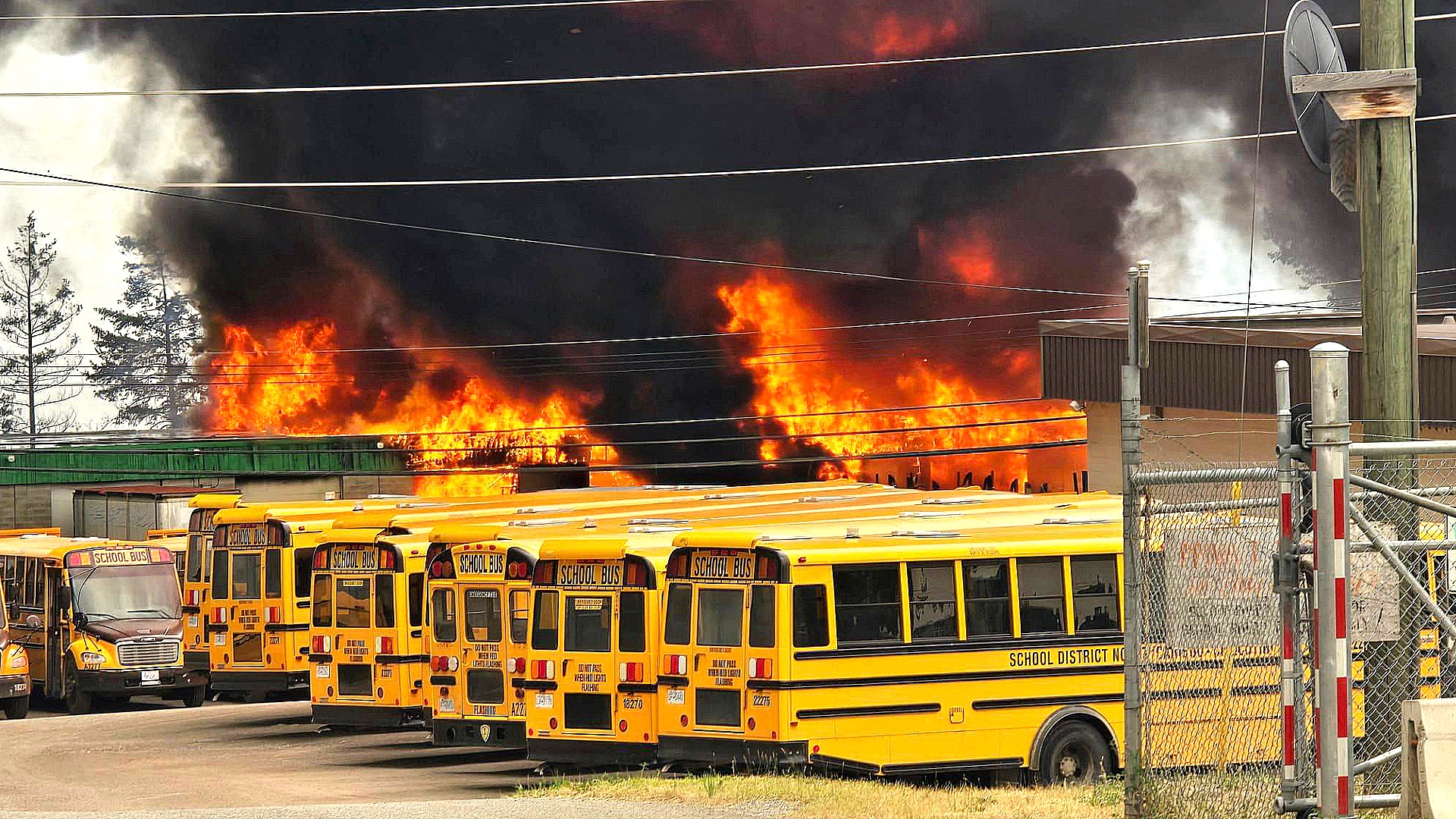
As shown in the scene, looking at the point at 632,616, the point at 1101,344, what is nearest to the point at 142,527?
the point at 1101,344

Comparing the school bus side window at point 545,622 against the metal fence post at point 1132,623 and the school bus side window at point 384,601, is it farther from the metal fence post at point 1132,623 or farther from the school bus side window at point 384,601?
the metal fence post at point 1132,623

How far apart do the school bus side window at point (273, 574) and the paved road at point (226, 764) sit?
1867mm

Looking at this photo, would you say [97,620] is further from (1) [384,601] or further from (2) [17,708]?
(1) [384,601]

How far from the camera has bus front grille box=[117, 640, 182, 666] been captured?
2905 cm

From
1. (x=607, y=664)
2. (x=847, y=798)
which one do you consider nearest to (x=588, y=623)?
(x=607, y=664)

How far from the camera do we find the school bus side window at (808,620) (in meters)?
16.1

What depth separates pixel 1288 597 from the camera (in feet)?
27.2

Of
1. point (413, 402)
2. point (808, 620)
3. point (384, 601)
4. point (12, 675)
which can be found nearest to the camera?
point (808, 620)

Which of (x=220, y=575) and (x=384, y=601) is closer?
(x=384, y=601)

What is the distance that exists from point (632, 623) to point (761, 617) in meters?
1.91

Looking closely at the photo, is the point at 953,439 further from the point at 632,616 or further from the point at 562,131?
the point at 632,616

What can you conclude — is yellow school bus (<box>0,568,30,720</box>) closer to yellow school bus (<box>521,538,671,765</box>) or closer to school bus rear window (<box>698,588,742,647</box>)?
yellow school bus (<box>521,538,671,765</box>)

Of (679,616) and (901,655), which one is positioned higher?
(679,616)

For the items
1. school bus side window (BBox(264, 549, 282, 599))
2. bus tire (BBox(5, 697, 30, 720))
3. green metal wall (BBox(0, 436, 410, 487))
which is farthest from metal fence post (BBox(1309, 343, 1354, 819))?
green metal wall (BBox(0, 436, 410, 487))
